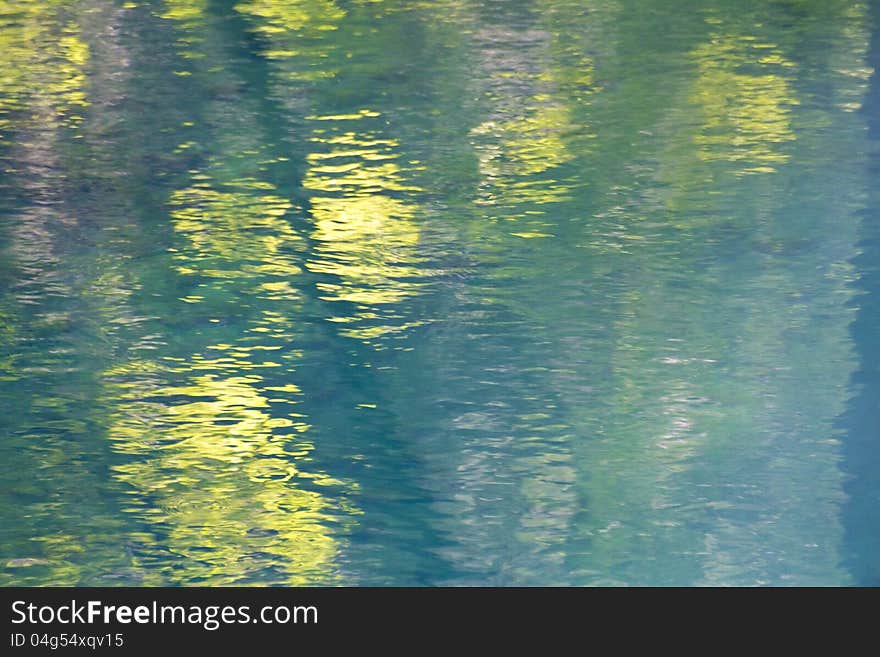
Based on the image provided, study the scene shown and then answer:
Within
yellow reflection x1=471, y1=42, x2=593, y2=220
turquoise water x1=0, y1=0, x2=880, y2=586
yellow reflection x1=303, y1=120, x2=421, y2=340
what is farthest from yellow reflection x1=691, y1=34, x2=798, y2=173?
yellow reflection x1=303, y1=120, x2=421, y2=340

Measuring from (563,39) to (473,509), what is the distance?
2.29 ft

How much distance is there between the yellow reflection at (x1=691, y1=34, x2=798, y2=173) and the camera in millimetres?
1064

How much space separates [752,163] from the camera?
1.05 m

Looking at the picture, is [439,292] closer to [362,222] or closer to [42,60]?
[362,222]

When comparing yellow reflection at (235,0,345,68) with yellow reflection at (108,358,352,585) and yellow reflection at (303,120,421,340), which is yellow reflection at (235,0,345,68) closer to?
yellow reflection at (303,120,421,340)

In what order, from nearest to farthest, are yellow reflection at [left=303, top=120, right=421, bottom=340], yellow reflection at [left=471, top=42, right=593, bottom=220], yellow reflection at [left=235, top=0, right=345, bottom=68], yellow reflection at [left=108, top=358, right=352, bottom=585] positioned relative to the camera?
yellow reflection at [left=108, top=358, right=352, bottom=585]
yellow reflection at [left=303, top=120, right=421, bottom=340]
yellow reflection at [left=471, top=42, right=593, bottom=220]
yellow reflection at [left=235, top=0, right=345, bottom=68]

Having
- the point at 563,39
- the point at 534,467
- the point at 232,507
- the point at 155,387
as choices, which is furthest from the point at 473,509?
the point at 563,39

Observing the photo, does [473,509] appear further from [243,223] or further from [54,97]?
[54,97]

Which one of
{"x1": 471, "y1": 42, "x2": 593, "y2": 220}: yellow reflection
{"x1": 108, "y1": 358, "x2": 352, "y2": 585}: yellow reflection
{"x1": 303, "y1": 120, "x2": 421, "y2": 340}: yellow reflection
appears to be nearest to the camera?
{"x1": 108, "y1": 358, "x2": 352, "y2": 585}: yellow reflection

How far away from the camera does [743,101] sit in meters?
1.13

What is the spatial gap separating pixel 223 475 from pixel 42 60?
2.17 feet

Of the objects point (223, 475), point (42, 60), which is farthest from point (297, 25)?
point (223, 475)

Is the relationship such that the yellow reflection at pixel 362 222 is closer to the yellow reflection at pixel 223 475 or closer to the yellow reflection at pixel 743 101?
the yellow reflection at pixel 223 475
